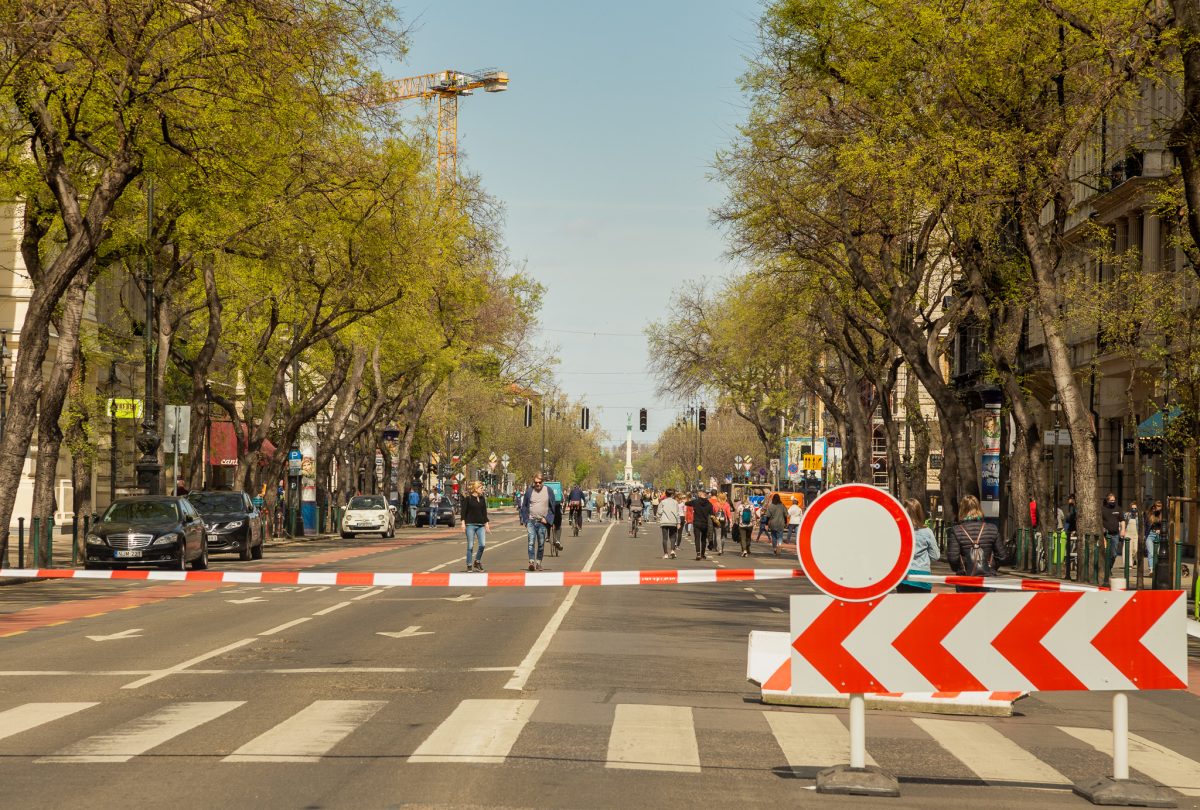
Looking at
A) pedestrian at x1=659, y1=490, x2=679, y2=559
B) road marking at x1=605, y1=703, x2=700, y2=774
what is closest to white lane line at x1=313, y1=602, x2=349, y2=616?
road marking at x1=605, y1=703, x2=700, y2=774

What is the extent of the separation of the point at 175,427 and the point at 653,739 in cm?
2922

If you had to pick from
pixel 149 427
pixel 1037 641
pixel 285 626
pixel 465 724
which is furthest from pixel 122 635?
pixel 149 427

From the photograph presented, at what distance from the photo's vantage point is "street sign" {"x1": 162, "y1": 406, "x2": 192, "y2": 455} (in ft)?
123

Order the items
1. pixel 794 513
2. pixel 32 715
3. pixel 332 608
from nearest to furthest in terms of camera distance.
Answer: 1. pixel 32 715
2. pixel 332 608
3. pixel 794 513

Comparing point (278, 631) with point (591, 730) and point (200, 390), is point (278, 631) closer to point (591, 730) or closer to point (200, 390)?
point (591, 730)

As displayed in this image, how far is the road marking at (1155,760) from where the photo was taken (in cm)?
941

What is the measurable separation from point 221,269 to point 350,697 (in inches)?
1267

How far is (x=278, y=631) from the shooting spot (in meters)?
18.0

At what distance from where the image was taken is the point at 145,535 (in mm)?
30094

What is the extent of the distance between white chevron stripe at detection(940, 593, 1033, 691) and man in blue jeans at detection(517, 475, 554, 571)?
74.3 feet

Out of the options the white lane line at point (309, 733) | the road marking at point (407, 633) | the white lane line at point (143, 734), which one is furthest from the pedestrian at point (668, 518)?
the white lane line at point (143, 734)

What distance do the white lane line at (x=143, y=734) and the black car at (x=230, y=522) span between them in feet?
83.0

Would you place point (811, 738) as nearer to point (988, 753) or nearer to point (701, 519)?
point (988, 753)

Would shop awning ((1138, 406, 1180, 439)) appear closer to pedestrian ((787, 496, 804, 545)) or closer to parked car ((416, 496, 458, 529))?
pedestrian ((787, 496, 804, 545))
